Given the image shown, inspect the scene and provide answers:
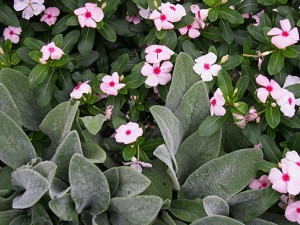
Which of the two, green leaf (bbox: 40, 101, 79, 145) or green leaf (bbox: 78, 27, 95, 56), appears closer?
green leaf (bbox: 40, 101, 79, 145)

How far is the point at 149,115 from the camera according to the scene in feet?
5.94

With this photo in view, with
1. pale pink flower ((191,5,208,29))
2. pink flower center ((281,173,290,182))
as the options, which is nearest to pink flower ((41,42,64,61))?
pale pink flower ((191,5,208,29))

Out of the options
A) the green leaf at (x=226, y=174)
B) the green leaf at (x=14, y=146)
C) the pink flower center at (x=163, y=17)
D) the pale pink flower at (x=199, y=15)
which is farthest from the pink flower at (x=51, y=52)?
the green leaf at (x=226, y=174)

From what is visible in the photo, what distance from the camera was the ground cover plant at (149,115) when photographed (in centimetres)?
152

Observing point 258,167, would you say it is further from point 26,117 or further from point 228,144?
point 26,117

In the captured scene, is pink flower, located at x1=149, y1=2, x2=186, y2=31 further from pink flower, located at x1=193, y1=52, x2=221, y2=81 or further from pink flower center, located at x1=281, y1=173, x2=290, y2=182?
pink flower center, located at x1=281, y1=173, x2=290, y2=182

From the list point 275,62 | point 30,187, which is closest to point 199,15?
point 275,62

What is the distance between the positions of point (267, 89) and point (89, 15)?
0.64m

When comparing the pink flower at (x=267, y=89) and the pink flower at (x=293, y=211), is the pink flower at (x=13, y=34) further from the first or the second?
the pink flower at (x=293, y=211)

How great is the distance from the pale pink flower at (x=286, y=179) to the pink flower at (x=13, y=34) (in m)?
1.01

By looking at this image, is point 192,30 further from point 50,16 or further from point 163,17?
point 50,16

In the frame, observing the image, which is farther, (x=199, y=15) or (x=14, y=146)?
(x=199, y=15)

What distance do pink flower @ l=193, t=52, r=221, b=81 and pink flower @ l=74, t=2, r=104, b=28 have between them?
367 millimetres

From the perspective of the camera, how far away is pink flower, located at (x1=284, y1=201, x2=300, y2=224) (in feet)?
4.92
